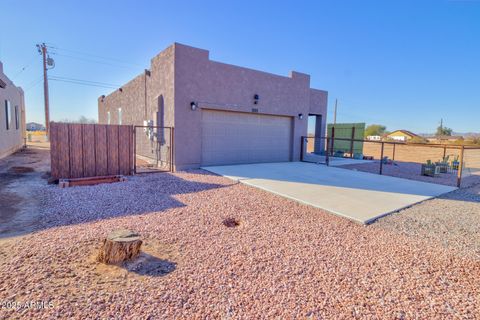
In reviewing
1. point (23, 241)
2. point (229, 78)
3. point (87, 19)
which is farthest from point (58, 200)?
point (87, 19)

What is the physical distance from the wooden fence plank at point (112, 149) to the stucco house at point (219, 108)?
6.77 ft

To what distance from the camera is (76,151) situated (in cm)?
738

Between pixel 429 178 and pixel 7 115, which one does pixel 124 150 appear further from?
pixel 429 178

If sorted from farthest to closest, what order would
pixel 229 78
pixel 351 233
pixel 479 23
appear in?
pixel 479 23 < pixel 229 78 < pixel 351 233

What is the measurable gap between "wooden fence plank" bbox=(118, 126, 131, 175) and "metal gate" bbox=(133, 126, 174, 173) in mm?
304

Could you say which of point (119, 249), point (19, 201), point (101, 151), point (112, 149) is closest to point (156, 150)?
point (112, 149)

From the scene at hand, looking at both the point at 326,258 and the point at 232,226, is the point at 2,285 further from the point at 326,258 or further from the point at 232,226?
the point at 326,258

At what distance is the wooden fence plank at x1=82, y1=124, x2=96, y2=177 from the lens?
7523 millimetres

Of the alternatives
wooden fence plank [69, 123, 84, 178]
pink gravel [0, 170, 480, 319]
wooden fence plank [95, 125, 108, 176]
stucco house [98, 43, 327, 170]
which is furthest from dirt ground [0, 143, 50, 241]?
stucco house [98, 43, 327, 170]

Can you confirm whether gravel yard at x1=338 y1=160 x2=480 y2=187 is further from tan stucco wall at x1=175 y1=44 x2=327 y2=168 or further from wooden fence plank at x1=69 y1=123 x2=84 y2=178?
wooden fence plank at x1=69 y1=123 x2=84 y2=178

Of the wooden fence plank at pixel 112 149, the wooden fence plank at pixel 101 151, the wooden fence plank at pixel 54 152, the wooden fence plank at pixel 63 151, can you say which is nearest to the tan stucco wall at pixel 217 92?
the wooden fence plank at pixel 112 149

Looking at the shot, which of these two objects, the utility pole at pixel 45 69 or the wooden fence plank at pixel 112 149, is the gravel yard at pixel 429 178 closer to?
the wooden fence plank at pixel 112 149

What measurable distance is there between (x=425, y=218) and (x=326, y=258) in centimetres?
304

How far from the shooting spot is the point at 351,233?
4.10 meters
